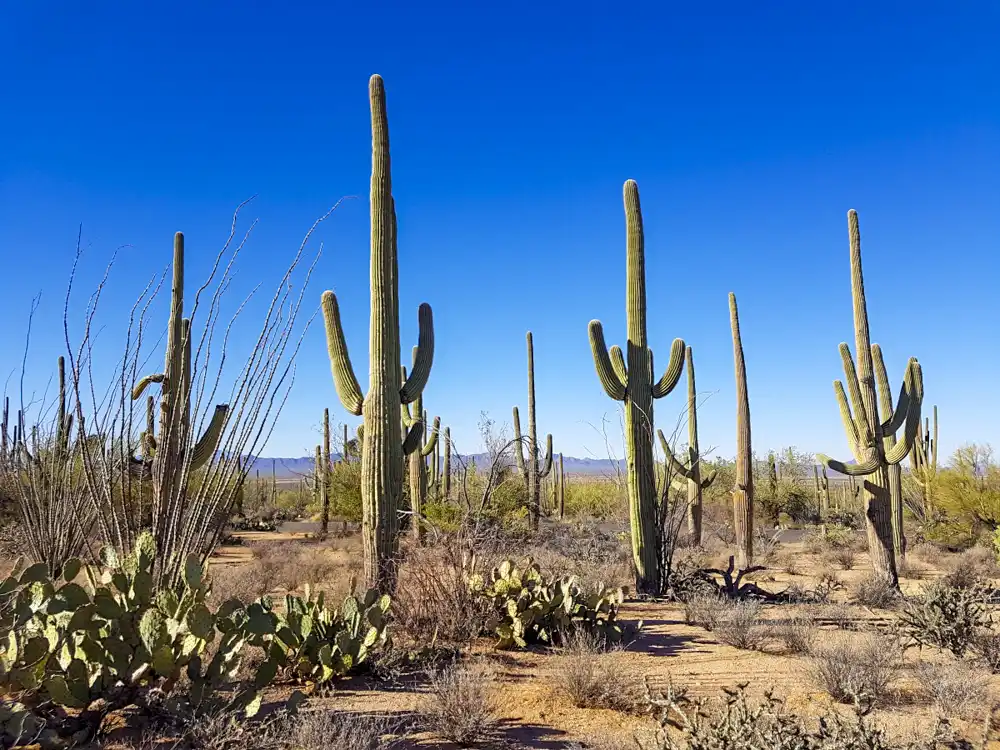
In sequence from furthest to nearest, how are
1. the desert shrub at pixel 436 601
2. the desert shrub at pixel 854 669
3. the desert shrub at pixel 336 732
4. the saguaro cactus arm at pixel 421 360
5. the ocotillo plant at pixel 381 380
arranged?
the saguaro cactus arm at pixel 421 360 < the ocotillo plant at pixel 381 380 < the desert shrub at pixel 436 601 < the desert shrub at pixel 854 669 < the desert shrub at pixel 336 732

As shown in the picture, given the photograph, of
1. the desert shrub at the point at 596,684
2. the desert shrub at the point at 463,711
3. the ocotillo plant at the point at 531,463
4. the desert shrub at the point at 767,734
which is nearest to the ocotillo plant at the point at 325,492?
the ocotillo plant at the point at 531,463

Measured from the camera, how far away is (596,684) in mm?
5441

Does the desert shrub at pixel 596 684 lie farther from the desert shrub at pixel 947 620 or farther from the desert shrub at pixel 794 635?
the desert shrub at pixel 947 620

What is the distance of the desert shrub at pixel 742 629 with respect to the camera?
23.5 ft

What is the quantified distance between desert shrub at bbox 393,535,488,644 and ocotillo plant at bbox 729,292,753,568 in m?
8.00

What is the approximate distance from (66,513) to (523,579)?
4642 millimetres

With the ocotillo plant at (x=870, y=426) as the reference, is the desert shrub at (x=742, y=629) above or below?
below

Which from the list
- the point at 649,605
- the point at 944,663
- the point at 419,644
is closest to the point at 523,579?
the point at 419,644

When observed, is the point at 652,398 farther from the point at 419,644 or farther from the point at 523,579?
the point at 419,644

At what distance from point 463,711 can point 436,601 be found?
2.37 metres

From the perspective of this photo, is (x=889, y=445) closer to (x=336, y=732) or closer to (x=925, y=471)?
(x=925, y=471)

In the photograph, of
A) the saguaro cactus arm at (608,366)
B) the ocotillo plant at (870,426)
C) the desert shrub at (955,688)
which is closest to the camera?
the desert shrub at (955,688)

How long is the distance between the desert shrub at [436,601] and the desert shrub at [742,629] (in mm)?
2491

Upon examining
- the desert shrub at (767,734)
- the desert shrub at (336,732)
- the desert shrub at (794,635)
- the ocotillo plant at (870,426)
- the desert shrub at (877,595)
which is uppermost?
the ocotillo plant at (870,426)
